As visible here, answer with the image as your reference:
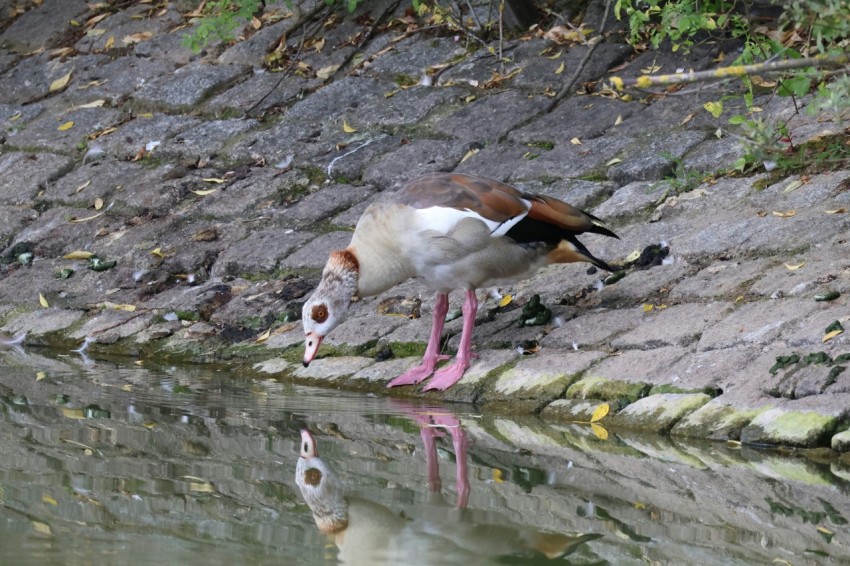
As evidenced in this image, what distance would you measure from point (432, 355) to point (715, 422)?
1.40m

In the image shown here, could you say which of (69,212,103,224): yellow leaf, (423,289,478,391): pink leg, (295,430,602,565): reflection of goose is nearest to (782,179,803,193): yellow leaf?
(423,289,478,391): pink leg

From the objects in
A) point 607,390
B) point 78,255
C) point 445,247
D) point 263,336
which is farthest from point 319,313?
point 78,255

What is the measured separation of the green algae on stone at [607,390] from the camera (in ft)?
12.8

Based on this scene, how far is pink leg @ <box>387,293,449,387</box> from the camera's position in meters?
4.60

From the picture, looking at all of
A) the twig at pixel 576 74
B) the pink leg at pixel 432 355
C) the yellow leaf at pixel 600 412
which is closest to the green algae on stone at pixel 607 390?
the yellow leaf at pixel 600 412

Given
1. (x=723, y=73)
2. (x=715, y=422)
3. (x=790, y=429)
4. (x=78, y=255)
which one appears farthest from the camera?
(x=78, y=255)

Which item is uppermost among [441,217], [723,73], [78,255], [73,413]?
[723,73]

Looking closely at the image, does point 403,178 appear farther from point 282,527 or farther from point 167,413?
point 282,527

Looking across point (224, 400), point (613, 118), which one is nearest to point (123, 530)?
point (224, 400)

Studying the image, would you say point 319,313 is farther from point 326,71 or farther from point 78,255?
point 326,71

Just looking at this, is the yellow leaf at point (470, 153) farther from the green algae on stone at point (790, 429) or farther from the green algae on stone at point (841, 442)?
the green algae on stone at point (841, 442)

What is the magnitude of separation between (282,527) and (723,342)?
Answer: 204cm

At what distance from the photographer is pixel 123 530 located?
2459 mm

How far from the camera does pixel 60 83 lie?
29.0 ft
